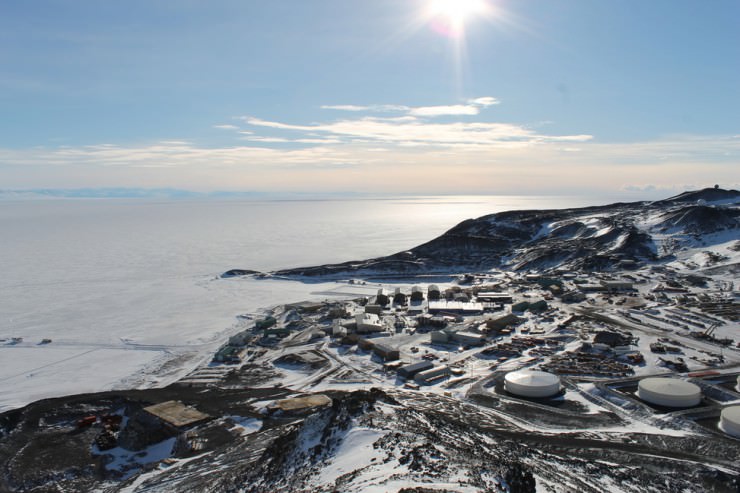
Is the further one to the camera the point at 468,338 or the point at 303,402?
the point at 468,338

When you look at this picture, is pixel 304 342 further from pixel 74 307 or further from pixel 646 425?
pixel 74 307

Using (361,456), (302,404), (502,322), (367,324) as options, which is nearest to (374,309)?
(367,324)

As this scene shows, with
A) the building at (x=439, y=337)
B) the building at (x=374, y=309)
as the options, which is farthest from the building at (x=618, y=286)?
the building at (x=374, y=309)

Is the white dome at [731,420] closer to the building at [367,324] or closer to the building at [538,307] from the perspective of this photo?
the building at [538,307]

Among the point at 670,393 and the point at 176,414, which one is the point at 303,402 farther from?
the point at 670,393

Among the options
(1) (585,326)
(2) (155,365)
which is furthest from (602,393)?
(2) (155,365)
